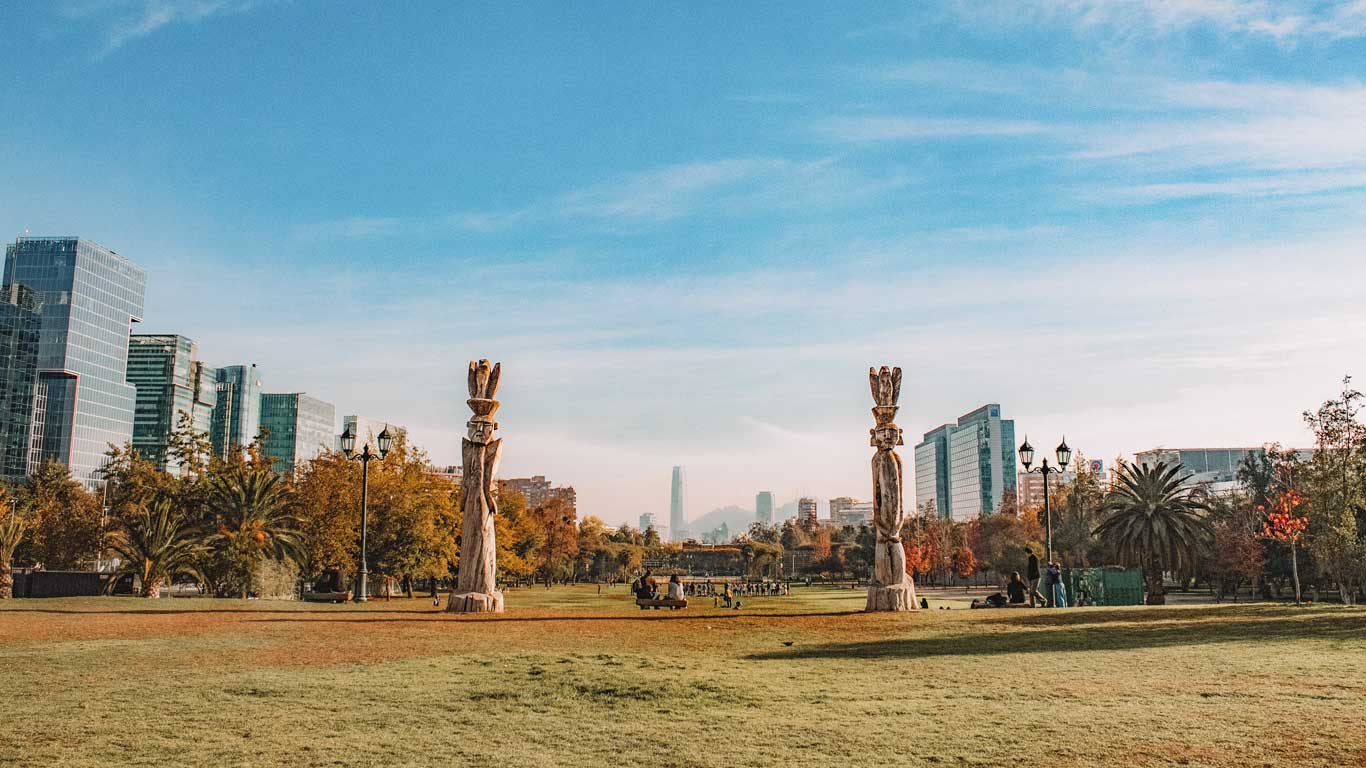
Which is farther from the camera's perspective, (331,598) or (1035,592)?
(331,598)

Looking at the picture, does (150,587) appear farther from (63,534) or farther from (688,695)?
(63,534)

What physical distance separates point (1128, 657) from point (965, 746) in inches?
281

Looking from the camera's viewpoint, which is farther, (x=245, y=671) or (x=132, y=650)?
(x=132, y=650)

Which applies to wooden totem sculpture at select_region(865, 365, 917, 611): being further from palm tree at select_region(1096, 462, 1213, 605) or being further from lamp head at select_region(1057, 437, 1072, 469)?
palm tree at select_region(1096, 462, 1213, 605)

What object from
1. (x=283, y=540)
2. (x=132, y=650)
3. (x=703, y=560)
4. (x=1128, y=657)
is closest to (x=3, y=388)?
(x=703, y=560)

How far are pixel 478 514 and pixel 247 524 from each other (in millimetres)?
16753

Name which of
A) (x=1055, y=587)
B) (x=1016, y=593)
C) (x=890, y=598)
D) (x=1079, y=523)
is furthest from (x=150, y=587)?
(x=1079, y=523)

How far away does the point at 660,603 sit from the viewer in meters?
30.2

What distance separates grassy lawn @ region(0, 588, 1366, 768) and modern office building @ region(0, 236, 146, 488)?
152m

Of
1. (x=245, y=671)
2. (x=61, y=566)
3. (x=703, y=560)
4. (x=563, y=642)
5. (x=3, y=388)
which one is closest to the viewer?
(x=245, y=671)

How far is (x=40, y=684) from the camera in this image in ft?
38.2

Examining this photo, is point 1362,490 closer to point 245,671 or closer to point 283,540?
point 245,671

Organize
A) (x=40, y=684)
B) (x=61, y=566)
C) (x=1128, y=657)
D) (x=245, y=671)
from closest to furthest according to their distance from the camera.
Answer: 1. (x=40, y=684)
2. (x=245, y=671)
3. (x=1128, y=657)
4. (x=61, y=566)

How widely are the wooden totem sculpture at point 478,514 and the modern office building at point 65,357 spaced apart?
142m
